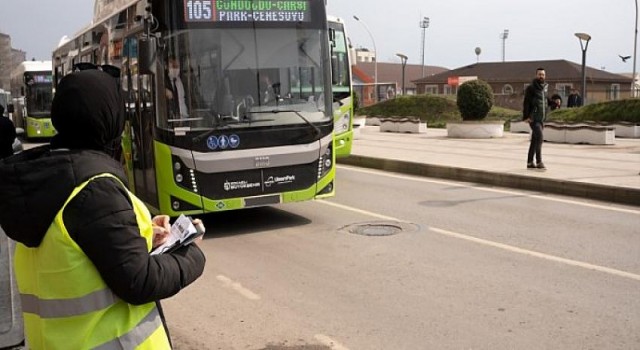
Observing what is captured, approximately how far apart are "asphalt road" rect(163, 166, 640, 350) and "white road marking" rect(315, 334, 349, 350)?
0.05ft

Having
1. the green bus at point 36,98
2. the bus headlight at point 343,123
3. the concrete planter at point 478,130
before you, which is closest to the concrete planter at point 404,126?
the concrete planter at point 478,130

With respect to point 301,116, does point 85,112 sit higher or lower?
higher

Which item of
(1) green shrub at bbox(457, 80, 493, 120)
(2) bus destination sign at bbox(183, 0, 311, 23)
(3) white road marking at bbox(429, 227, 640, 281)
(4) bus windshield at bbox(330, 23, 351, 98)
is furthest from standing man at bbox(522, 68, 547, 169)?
(1) green shrub at bbox(457, 80, 493, 120)

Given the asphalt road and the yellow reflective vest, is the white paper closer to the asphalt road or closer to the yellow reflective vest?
the yellow reflective vest

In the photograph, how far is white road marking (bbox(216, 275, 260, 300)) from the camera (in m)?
6.04

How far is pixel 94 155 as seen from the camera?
210 centimetres

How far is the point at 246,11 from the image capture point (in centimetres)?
841

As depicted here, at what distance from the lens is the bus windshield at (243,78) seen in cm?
805

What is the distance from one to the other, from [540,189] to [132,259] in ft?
35.5

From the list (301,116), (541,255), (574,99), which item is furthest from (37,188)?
(574,99)

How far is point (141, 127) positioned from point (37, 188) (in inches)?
280

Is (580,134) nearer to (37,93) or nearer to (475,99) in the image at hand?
(475,99)

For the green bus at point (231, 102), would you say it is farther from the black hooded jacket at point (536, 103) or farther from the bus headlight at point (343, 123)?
the black hooded jacket at point (536, 103)

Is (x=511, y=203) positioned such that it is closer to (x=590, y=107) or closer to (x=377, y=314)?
(x=377, y=314)
